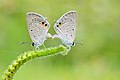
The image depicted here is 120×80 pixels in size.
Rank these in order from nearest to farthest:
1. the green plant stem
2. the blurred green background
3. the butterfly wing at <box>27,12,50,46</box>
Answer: the green plant stem
the butterfly wing at <box>27,12,50,46</box>
the blurred green background

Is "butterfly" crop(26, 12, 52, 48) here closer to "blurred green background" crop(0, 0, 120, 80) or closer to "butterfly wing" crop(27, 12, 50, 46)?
"butterfly wing" crop(27, 12, 50, 46)

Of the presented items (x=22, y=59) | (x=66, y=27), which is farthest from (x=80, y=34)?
(x=22, y=59)

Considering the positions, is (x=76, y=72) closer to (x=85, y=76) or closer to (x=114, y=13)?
(x=85, y=76)

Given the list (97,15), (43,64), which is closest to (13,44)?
(43,64)

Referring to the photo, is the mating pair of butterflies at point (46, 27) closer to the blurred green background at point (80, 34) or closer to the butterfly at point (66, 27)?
the butterfly at point (66, 27)

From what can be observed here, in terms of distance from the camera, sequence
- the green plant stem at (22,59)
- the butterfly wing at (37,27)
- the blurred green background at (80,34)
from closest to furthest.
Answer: the green plant stem at (22,59)
the butterfly wing at (37,27)
the blurred green background at (80,34)

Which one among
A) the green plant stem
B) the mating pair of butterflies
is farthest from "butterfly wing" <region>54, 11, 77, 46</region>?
the green plant stem

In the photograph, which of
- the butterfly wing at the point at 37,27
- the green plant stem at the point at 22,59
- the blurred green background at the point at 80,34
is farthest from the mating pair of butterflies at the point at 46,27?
the blurred green background at the point at 80,34

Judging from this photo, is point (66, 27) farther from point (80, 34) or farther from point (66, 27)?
point (80, 34)
